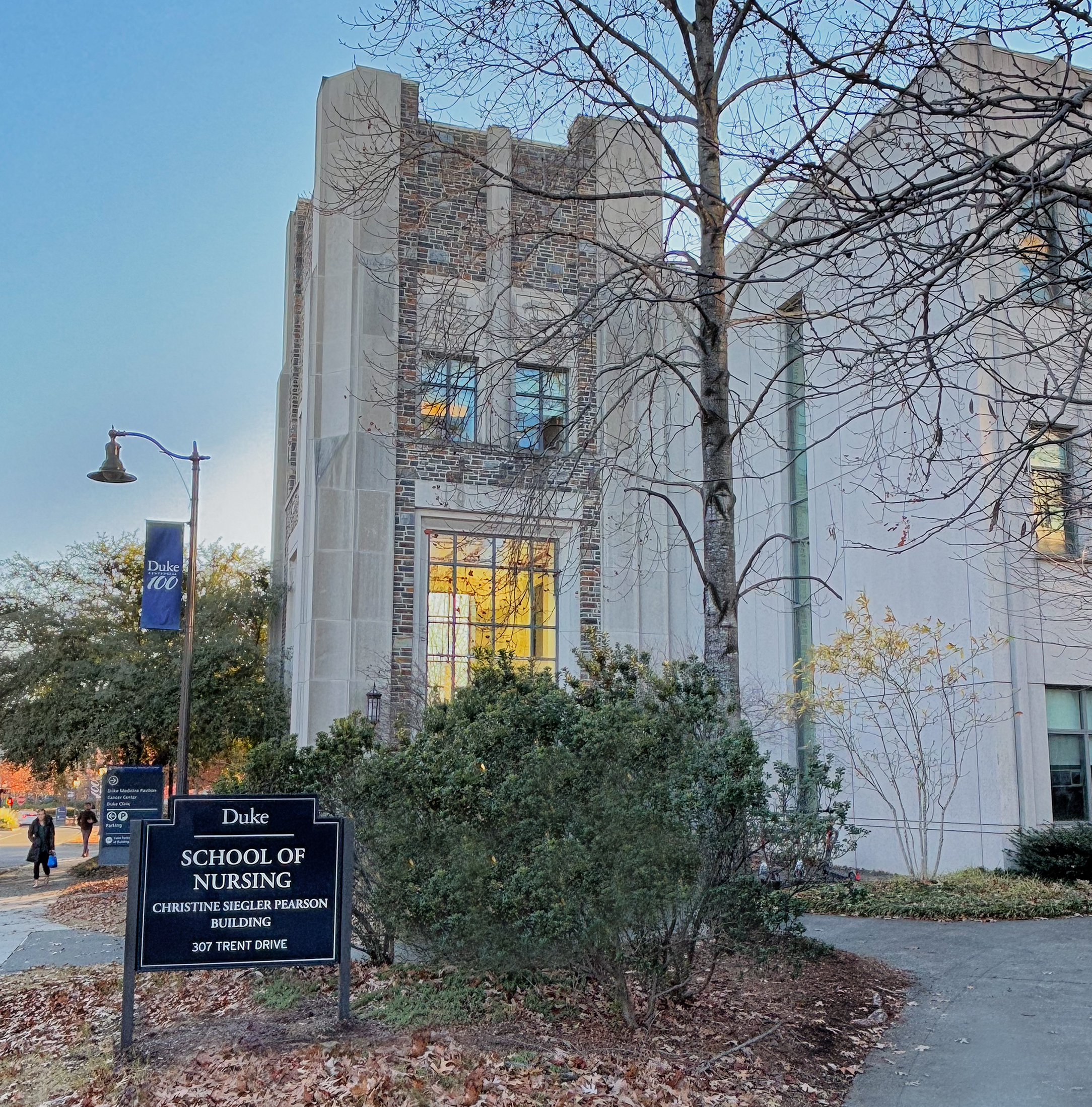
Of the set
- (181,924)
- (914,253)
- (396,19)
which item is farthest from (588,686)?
(914,253)

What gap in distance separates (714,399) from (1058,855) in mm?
9119

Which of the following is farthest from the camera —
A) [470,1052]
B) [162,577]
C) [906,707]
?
[162,577]

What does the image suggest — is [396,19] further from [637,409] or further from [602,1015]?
[637,409]

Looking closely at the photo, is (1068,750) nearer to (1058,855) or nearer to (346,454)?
(1058,855)

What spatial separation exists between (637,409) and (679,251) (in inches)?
497

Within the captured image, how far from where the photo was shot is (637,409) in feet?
71.6

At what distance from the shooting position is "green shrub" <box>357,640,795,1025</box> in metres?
6.27

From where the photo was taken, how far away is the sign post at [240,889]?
22.5ft

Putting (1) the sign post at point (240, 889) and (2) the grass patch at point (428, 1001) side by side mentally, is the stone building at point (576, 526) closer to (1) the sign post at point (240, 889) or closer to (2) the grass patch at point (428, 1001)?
(2) the grass patch at point (428, 1001)

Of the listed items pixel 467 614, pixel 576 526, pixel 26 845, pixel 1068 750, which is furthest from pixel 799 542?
pixel 26 845

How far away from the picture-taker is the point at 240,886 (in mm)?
7055

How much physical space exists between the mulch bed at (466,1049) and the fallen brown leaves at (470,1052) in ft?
0.05

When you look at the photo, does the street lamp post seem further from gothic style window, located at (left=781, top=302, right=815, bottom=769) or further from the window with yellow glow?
gothic style window, located at (left=781, top=302, right=815, bottom=769)

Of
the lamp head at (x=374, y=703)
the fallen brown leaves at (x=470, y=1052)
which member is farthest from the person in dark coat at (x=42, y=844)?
the fallen brown leaves at (x=470, y=1052)
